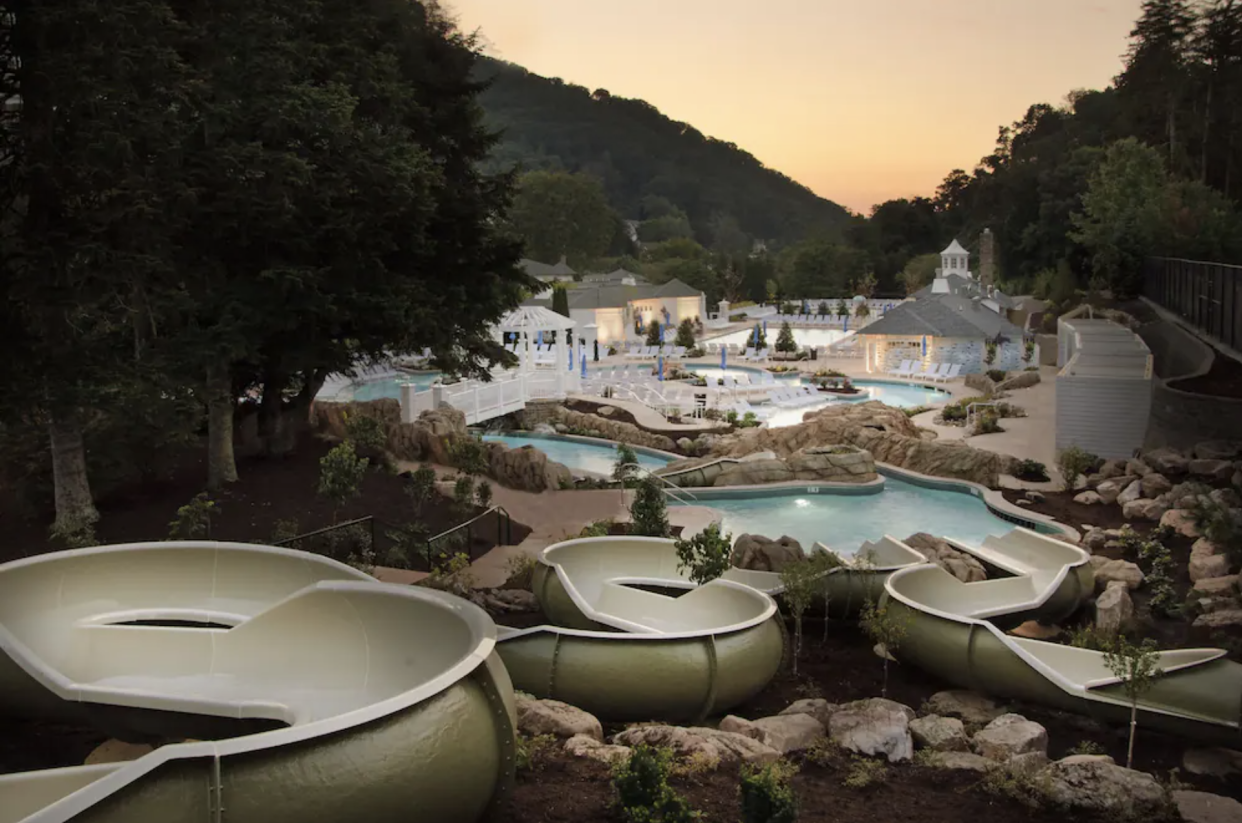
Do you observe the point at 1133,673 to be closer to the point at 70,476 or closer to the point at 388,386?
the point at 70,476

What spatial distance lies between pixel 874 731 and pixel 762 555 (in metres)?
4.97

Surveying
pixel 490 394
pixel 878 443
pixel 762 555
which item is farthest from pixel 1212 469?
pixel 490 394

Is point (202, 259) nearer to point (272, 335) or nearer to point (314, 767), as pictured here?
point (272, 335)

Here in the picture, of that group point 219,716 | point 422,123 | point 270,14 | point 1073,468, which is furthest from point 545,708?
point 1073,468

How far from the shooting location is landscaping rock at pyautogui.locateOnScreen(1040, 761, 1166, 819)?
630cm

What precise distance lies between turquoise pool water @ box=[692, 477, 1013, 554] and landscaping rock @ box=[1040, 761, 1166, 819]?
971 cm

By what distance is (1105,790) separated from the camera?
6.41m

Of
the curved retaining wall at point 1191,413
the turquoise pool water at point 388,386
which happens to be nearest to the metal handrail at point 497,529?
the curved retaining wall at point 1191,413

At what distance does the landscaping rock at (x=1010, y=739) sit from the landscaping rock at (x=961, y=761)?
274 millimetres

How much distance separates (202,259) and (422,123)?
5.43m

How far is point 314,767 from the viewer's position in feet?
14.8

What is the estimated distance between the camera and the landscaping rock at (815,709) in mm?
8359

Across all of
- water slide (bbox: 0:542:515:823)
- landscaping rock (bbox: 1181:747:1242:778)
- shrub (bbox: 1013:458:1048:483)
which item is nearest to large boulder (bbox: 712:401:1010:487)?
shrub (bbox: 1013:458:1048:483)

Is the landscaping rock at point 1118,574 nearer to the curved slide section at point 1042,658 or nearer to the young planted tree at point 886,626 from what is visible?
the curved slide section at point 1042,658
